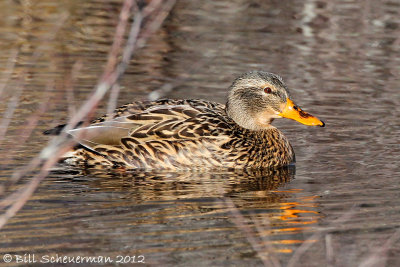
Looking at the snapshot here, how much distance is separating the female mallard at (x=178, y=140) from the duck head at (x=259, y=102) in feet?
0.04

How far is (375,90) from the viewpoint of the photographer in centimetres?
1277

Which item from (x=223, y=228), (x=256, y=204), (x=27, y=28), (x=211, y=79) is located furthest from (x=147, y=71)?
(x=223, y=228)

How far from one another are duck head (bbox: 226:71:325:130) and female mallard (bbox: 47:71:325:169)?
0.04 ft

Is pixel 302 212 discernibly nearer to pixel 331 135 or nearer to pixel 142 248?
pixel 142 248

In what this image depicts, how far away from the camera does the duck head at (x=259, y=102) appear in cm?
970

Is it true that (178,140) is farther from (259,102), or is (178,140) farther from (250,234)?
(250,234)

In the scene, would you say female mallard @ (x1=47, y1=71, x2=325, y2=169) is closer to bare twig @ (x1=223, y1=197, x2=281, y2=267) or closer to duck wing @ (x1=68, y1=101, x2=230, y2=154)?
duck wing @ (x1=68, y1=101, x2=230, y2=154)

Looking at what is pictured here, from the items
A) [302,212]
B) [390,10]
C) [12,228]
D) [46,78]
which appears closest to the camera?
[12,228]

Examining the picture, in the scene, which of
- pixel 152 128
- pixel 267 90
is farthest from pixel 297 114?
pixel 152 128

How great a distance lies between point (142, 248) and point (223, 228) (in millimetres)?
902

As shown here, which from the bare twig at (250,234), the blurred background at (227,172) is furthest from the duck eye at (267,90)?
the bare twig at (250,234)

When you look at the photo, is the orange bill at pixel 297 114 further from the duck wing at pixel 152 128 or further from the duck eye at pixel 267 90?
the duck wing at pixel 152 128

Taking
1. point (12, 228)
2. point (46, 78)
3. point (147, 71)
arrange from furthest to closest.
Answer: point (147, 71), point (46, 78), point (12, 228)

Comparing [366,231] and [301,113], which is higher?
[301,113]
